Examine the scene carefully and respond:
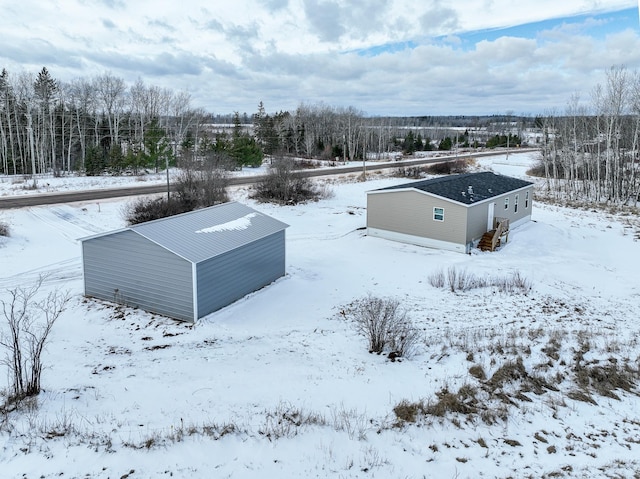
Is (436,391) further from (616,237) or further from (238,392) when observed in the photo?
(616,237)

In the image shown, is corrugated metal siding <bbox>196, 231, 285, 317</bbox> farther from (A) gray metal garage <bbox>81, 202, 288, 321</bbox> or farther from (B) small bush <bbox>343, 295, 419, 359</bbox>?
(B) small bush <bbox>343, 295, 419, 359</bbox>

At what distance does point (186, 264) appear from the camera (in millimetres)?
12602

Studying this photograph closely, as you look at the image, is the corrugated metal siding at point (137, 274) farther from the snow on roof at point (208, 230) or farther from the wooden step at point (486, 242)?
the wooden step at point (486, 242)

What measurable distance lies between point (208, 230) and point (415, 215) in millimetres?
11627

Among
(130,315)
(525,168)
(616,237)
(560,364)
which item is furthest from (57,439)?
(525,168)

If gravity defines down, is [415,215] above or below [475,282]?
above

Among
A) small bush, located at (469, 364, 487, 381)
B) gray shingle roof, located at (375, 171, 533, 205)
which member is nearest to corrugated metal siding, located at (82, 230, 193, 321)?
small bush, located at (469, 364, 487, 381)

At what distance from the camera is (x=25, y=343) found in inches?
422

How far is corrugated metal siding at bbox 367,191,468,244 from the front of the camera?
21.7 m

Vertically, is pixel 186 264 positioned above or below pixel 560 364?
above

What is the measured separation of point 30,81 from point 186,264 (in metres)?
46.2

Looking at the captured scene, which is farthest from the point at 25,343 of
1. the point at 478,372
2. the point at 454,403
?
the point at 478,372

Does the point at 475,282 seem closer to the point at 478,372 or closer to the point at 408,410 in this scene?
the point at 478,372

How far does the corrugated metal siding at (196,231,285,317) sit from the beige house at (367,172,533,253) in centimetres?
837
